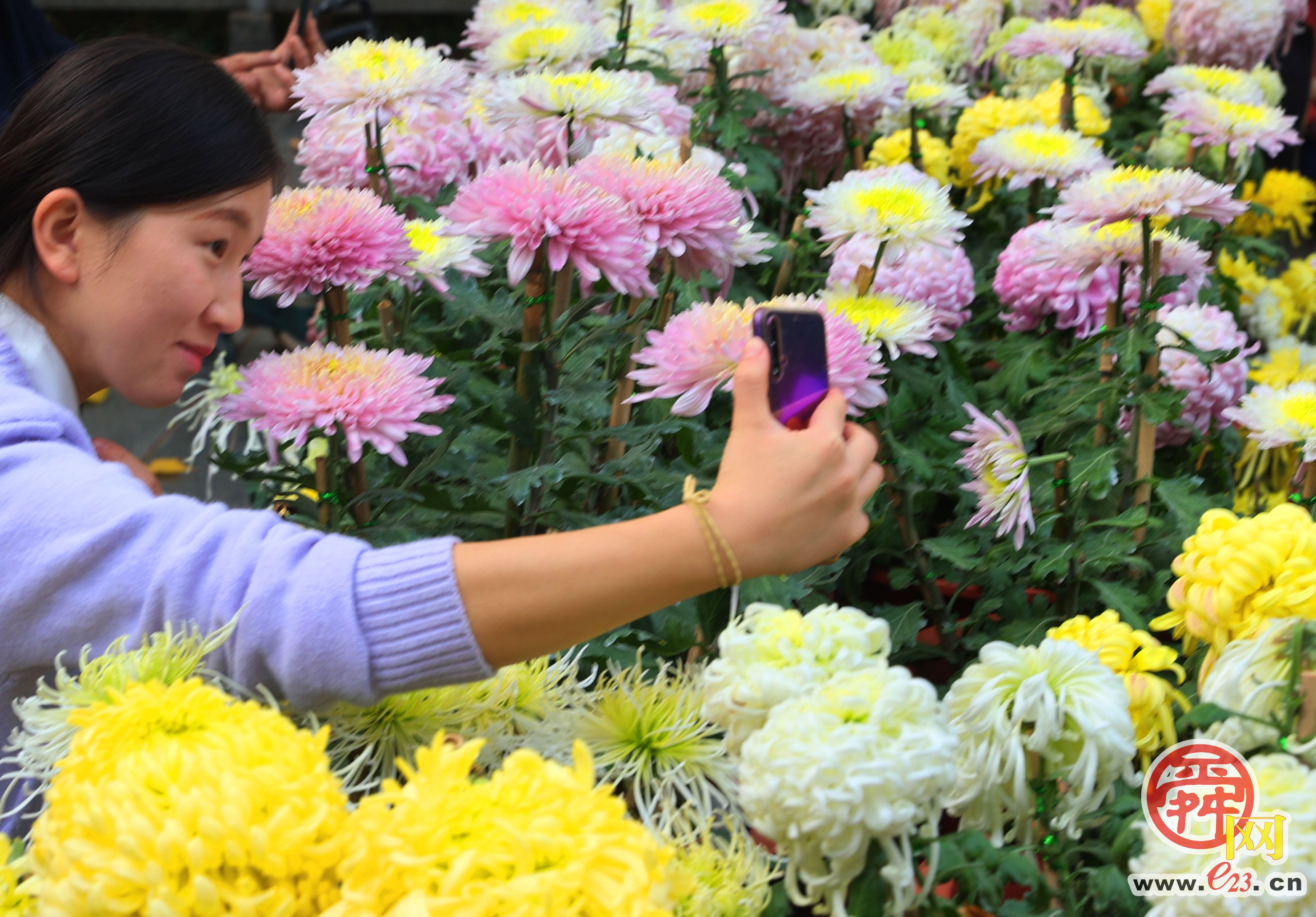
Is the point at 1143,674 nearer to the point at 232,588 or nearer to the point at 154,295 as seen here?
the point at 232,588

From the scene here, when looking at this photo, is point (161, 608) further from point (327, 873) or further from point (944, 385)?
point (944, 385)

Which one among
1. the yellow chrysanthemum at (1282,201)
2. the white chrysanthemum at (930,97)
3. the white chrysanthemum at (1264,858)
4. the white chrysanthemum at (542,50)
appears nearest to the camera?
the white chrysanthemum at (1264,858)

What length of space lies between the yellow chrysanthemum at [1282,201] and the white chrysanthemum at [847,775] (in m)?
1.98

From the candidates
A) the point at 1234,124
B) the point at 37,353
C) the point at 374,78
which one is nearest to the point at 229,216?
the point at 37,353

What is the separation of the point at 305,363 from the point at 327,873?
1.82ft

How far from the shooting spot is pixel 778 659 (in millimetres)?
652

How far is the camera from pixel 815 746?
0.57 meters

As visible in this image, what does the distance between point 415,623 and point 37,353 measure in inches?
18.3

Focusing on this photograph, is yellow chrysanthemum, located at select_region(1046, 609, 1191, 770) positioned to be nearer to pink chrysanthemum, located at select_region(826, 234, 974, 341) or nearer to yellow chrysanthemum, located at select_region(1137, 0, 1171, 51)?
pink chrysanthemum, located at select_region(826, 234, 974, 341)

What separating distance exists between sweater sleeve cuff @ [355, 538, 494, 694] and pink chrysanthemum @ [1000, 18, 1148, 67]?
1508 mm

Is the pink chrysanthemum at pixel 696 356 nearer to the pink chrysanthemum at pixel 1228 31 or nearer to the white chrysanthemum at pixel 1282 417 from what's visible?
the white chrysanthemum at pixel 1282 417

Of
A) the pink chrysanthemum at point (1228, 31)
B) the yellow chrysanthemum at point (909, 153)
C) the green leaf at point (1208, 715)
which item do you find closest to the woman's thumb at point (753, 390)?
the green leaf at point (1208, 715)

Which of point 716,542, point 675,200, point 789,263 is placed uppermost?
point 675,200

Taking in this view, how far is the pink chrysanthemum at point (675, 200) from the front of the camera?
1.05 m
